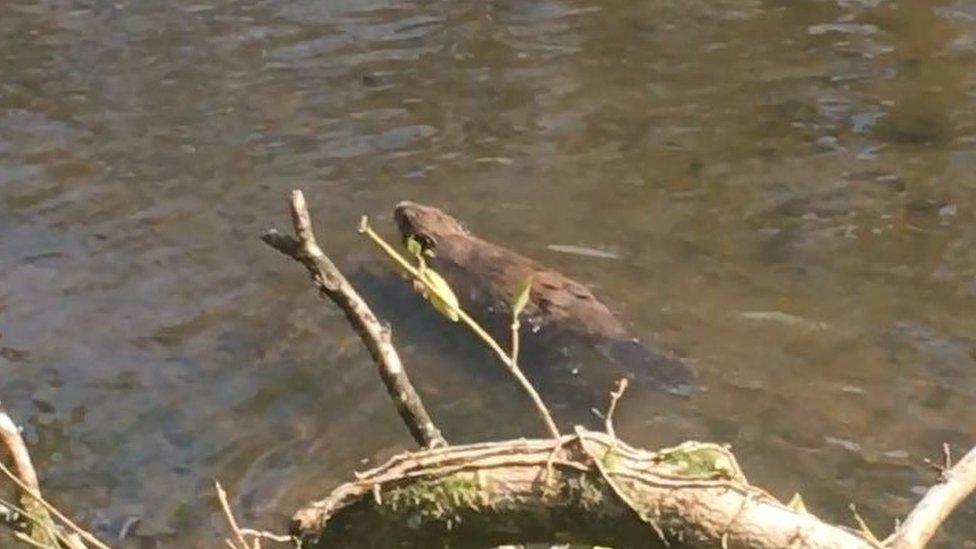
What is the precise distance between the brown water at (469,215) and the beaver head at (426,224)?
11.4 inches

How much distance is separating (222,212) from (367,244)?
805 millimetres

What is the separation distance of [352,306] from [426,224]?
3554 millimetres

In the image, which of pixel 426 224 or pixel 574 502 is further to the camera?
pixel 426 224

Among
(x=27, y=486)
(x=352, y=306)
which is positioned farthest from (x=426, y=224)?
(x=352, y=306)

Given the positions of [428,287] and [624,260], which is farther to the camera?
[624,260]

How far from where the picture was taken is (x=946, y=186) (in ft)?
22.3

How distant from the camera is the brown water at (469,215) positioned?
17.6ft

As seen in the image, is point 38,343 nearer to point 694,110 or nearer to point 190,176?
point 190,176

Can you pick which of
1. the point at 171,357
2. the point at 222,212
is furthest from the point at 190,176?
the point at 171,357

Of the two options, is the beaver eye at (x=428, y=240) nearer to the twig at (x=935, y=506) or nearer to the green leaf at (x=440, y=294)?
the green leaf at (x=440, y=294)

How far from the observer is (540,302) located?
5750 millimetres

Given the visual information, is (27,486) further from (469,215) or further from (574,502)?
(469,215)

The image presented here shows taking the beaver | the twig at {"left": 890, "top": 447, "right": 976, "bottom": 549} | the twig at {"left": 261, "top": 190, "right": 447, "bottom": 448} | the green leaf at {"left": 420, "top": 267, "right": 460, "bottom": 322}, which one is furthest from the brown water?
the green leaf at {"left": 420, "top": 267, "right": 460, "bottom": 322}

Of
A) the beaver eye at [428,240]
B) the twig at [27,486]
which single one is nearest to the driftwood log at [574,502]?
the twig at [27,486]
